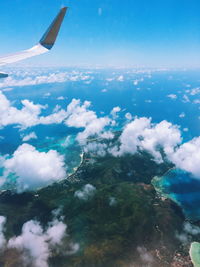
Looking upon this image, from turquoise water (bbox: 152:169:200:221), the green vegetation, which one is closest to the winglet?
the green vegetation

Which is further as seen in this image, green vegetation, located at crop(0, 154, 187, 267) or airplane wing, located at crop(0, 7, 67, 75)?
green vegetation, located at crop(0, 154, 187, 267)

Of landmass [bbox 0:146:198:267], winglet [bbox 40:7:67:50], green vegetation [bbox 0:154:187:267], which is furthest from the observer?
green vegetation [bbox 0:154:187:267]

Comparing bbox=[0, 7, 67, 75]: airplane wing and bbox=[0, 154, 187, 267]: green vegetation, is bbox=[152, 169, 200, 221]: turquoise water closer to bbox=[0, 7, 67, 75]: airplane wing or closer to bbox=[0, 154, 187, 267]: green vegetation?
bbox=[0, 154, 187, 267]: green vegetation

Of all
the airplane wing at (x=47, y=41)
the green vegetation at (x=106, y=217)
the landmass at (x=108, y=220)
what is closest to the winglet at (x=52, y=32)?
the airplane wing at (x=47, y=41)

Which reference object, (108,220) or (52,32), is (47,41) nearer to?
(52,32)

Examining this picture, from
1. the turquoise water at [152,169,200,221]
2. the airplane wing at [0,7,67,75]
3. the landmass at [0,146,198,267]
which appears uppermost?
the airplane wing at [0,7,67,75]

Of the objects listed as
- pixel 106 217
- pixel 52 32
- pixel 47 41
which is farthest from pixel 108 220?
pixel 52 32

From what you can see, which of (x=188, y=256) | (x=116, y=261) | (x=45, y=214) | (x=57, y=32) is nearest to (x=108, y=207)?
(x=116, y=261)

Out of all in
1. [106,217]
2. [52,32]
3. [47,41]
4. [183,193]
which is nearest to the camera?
[52,32]
